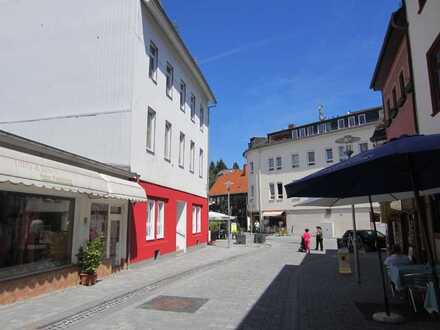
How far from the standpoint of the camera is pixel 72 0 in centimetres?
1667

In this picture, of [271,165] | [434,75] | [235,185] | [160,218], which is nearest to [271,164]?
[271,165]

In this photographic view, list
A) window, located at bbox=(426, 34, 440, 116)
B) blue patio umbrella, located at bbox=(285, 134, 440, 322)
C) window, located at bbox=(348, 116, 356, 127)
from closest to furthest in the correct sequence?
blue patio umbrella, located at bbox=(285, 134, 440, 322) → window, located at bbox=(426, 34, 440, 116) → window, located at bbox=(348, 116, 356, 127)

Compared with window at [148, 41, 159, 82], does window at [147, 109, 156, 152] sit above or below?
below

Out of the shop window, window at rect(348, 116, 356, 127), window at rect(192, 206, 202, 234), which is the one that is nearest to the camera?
the shop window

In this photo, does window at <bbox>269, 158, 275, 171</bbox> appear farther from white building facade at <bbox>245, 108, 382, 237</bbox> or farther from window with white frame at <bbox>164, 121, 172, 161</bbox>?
window with white frame at <bbox>164, 121, 172, 161</bbox>

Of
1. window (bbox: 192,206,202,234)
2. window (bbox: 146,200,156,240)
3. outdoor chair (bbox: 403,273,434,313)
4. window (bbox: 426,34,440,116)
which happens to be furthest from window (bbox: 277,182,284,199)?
outdoor chair (bbox: 403,273,434,313)

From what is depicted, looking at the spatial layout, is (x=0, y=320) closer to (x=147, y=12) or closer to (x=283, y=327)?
(x=283, y=327)

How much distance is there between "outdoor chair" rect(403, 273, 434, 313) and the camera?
7.51 m

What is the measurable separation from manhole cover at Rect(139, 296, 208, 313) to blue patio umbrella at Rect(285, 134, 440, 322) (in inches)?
139

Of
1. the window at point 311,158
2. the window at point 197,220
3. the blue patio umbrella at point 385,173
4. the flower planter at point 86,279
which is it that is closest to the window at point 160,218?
the window at point 197,220

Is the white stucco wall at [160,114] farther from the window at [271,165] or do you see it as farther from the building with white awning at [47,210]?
the window at [271,165]

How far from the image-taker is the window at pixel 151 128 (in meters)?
17.1

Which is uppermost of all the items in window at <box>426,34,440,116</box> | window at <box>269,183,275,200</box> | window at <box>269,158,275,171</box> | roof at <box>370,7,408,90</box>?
window at <box>269,158,275,171</box>

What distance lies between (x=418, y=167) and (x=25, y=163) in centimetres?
732
